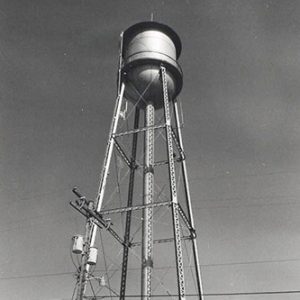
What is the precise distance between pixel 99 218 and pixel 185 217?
513 cm

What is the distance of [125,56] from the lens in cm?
1817

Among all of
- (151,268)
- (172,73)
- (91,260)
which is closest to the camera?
(91,260)

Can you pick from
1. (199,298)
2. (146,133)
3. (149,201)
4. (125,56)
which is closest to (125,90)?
(125,56)

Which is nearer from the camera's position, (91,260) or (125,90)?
(91,260)

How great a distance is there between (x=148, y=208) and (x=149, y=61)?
6095mm

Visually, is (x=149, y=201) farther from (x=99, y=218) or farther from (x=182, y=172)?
(x=99, y=218)

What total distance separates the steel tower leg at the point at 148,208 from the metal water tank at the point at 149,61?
2.29 ft

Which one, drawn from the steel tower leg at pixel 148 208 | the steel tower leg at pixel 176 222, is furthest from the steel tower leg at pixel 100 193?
the steel tower leg at pixel 176 222

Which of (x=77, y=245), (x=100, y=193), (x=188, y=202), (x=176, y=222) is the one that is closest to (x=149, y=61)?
(x=188, y=202)

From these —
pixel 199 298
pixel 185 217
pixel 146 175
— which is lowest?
pixel 199 298

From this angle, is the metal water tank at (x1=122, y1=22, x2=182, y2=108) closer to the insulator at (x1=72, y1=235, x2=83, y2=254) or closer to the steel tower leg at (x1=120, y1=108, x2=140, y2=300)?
the steel tower leg at (x1=120, y1=108, x2=140, y2=300)

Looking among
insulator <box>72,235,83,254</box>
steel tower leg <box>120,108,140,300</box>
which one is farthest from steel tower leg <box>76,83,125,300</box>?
steel tower leg <box>120,108,140,300</box>

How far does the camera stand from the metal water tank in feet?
56.3

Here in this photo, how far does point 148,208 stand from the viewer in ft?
47.8
